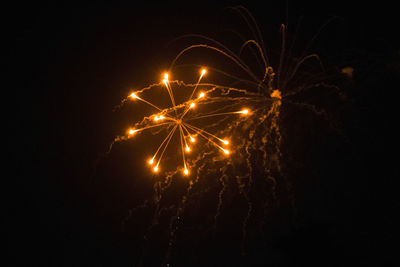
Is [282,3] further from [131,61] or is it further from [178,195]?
[178,195]

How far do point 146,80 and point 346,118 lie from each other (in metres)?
5.02

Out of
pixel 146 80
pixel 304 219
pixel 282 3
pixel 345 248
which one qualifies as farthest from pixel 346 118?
pixel 146 80

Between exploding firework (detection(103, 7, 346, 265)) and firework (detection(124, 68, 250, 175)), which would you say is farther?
firework (detection(124, 68, 250, 175))

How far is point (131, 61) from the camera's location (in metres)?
7.18

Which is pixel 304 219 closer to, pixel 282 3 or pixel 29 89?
pixel 282 3

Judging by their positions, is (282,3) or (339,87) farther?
(282,3)

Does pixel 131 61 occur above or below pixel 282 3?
below

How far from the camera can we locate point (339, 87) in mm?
6199

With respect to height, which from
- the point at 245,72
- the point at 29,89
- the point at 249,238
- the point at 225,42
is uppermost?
the point at 225,42

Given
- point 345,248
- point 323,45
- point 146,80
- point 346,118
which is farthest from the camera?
point 146,80

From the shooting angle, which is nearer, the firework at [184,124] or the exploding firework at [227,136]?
the exploding firework at [227,136]

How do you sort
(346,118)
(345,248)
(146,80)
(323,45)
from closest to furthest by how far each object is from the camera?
(345,248) < (346,118) < (323,45) < (146,80)

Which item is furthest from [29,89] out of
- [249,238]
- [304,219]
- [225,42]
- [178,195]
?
[304,219]

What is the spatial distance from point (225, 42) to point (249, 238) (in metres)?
4.89
